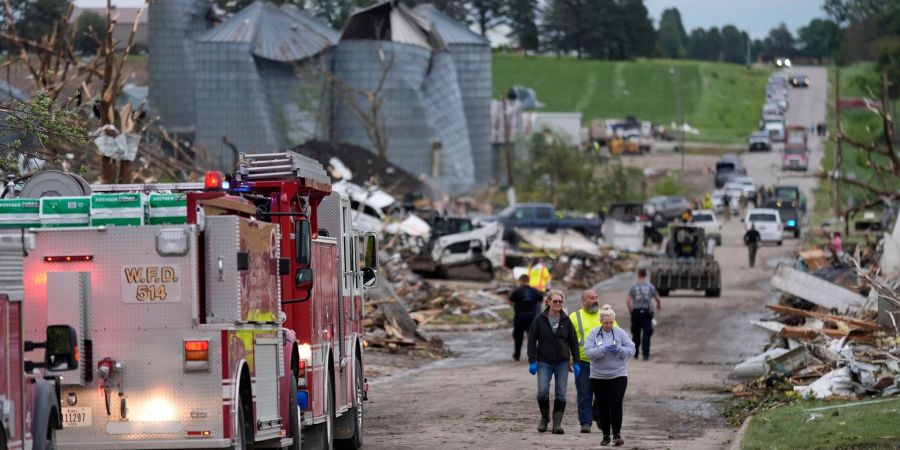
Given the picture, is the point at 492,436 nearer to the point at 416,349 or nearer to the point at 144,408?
the point at 144,408

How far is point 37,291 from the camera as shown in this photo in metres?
11.5

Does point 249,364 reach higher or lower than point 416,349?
higher

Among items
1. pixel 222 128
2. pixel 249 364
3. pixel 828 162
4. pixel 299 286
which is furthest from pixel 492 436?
pixel 828 162

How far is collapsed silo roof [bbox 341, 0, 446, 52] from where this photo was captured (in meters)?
87.7

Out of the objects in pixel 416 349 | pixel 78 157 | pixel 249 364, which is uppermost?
pixel 78 157

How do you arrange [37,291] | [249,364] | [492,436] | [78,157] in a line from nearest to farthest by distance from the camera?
[37,291], [249,364], [492,436], [78,157]

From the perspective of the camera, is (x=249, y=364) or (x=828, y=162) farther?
(x=828, y=162)

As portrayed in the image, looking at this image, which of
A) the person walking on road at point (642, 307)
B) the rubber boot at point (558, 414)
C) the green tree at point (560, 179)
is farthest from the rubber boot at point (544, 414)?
the green tree at point (560, 179)

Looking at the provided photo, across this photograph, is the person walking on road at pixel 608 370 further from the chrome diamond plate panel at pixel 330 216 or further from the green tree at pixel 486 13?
the green tree at pixel 486 13

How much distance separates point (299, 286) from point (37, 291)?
11.3ft

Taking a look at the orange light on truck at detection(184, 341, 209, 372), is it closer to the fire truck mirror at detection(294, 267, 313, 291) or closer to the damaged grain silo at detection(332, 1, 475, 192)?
the fire truck mirror at detection(294, 267, 313, 291)

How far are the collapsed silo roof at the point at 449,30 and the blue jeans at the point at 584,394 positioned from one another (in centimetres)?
7831

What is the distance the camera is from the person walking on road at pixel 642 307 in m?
28.2

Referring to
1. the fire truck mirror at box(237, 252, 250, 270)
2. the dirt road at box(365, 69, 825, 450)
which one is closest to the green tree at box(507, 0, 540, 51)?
the dirt road at box(365, 69, 825, 450)
